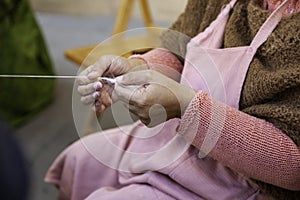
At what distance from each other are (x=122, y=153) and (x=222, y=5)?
0.99 ft

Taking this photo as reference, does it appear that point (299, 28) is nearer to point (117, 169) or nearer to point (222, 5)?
point (222, 5)

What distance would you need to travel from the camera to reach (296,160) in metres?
0.65

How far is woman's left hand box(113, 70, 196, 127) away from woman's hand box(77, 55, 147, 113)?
0.02 metres

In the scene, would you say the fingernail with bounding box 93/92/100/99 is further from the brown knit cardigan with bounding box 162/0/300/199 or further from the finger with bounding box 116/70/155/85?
the brown knit cardigan with bounding box 162/0/300/199

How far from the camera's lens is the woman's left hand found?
624 mm

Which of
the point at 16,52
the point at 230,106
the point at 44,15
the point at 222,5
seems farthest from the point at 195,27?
the point at 44,15

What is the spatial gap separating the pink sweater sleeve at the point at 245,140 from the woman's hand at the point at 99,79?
117mm

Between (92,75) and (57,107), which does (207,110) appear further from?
(57,107)

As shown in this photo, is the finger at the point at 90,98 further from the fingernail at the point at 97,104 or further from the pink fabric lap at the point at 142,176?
the pink fabric lap at the point at 142,176

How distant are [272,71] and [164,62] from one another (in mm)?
205

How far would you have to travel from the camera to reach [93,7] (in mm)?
2770

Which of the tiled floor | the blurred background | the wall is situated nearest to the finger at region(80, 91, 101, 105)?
the tiled floor

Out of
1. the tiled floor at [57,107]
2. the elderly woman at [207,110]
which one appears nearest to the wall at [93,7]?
the tiled floor at [57,107]

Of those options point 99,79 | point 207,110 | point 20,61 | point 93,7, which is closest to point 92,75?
point 99,79
